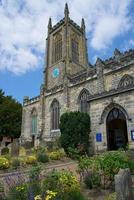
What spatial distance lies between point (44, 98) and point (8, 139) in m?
16.2

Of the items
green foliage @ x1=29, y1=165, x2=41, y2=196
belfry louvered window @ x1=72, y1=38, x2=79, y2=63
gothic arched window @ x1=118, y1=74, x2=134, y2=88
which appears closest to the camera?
green foliage @ x1=29, y1=165, x2=41, y2=196

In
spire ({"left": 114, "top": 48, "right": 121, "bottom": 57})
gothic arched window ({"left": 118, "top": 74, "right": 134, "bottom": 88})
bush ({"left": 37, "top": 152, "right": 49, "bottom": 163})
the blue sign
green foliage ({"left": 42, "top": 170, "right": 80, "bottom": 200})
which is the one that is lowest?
bush ({"left": 37, "top": 152, "right": 49, "bottom": 163})

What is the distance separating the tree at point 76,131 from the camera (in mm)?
18094

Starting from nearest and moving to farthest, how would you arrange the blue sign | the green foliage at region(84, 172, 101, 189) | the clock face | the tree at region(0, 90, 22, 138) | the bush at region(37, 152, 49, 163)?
the green foliage at region(84, 172, 101, 189) → the bush at region(37, 152, 49, 163) → the blue sign → the clock face → the tree at region(0, 90, 22, 138)

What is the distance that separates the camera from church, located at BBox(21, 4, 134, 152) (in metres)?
17.5

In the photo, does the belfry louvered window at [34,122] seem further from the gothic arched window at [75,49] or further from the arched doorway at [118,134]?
the arched doorway at [118,134]

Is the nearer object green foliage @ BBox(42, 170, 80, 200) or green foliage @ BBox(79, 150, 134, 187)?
green foliage @ BBox(42, 170, 80, 200)

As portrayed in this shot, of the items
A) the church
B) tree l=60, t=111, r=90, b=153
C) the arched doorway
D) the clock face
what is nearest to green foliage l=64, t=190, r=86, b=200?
the church

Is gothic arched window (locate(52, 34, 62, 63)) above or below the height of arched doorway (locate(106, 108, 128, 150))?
above

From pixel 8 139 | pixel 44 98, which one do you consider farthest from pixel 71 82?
pixel 8 139

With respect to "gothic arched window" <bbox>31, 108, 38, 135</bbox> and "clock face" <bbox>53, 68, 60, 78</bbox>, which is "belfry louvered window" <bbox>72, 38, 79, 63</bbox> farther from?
"gothic arched window" <bbox>31, 108, 38, 135</bbox>

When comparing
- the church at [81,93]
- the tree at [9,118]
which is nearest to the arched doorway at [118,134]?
the church at [81,93]

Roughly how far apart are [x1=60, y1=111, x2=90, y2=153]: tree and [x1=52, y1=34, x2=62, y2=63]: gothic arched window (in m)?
22.6

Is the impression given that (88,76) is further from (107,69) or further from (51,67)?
(51,67)
